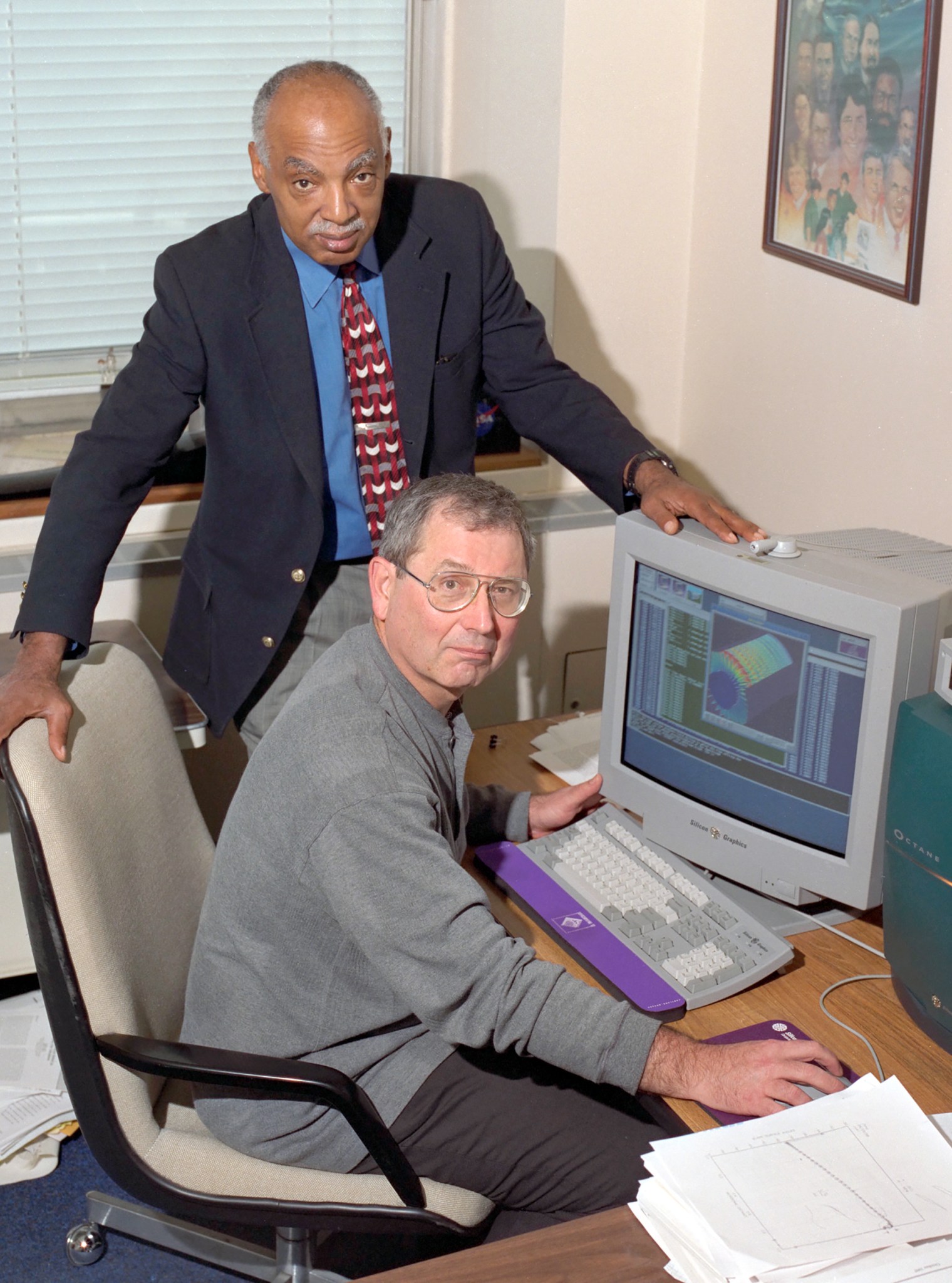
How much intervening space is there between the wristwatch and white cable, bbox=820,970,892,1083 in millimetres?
760

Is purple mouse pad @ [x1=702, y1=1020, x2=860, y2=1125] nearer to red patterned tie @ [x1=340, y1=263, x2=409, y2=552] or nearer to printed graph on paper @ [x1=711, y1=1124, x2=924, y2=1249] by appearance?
printed graph on paper @ [x1=711, y1=1124, x2=924, y2=1249]

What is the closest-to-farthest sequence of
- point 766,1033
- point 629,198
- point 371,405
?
point 766,1033
point 371,405
point 629,198

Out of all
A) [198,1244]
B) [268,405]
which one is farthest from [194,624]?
[198,1244]

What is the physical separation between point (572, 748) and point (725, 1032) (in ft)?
2.40

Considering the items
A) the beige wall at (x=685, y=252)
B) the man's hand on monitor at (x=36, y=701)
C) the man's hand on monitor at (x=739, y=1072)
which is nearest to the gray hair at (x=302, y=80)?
the man's hand on monitor at (x=36, y=701)

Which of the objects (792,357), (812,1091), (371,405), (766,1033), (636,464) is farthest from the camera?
(792,357)

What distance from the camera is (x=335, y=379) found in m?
2.25

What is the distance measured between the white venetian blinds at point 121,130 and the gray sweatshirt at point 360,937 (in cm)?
161

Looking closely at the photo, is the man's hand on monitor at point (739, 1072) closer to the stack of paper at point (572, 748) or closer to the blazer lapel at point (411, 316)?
the stack of paper at point (572, 748)

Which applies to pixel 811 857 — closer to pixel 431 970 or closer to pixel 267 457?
pixel 431 970

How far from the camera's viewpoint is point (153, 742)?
6.10 ft

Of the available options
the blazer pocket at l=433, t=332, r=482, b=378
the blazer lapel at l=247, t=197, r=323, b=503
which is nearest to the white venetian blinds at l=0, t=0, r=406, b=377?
the blazer lapel at l=247, t=197, r=323, b=503

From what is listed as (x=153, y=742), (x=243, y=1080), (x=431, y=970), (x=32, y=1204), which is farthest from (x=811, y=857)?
(x=32, y=1204)

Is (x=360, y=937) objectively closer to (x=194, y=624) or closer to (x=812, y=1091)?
(x=812, y=1091)
